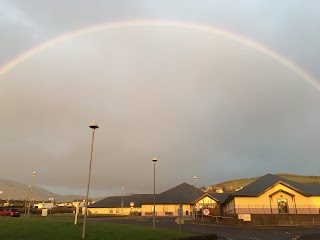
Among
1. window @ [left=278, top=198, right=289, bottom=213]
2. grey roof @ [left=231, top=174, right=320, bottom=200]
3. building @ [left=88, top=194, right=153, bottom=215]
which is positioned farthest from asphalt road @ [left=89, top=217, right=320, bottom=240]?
building @ [left=88, top=194, right=153, bottom=215]

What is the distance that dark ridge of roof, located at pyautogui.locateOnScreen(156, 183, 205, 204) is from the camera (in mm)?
103438

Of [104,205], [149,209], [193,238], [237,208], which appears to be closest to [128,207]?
[104,205]

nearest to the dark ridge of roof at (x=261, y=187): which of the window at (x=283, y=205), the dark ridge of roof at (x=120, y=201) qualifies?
the window at (x=283, y=205)

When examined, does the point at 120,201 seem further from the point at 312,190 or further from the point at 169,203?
the point at 312,190

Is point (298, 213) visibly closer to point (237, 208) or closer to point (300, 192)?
point (300, 192)

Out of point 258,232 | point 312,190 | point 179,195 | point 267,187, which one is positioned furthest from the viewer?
point 179,195

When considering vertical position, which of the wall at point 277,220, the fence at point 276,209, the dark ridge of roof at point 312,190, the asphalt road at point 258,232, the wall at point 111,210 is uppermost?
the dark ridge of roof at point 312,190

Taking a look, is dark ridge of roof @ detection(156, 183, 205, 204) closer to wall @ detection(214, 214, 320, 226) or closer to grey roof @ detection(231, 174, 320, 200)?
grey roof @ detection(231, 174, 320, 200)

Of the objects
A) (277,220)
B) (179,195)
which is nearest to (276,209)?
(277,220)

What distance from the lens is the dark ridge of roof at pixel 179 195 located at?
10344cm

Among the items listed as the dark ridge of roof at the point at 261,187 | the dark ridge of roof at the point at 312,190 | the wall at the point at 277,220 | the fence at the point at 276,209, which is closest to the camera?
the wall at the point at 277,220

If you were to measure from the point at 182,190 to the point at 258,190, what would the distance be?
48758 mm

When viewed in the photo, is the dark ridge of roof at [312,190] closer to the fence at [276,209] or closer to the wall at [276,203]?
the wall at [276,203]

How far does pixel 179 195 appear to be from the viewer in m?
108
